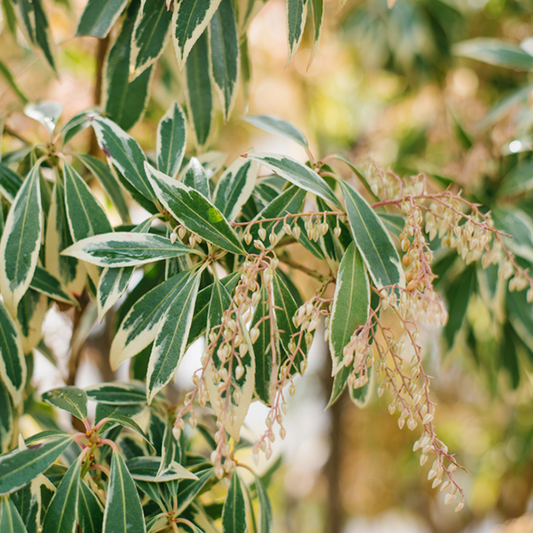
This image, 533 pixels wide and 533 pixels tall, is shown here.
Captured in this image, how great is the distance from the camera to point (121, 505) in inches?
16.0

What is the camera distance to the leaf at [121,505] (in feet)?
1.31

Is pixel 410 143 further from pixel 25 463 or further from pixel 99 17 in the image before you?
pixel 25 463

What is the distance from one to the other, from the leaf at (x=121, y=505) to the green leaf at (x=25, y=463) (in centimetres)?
6

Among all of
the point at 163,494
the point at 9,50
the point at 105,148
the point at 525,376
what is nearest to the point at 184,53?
the point at 105,148

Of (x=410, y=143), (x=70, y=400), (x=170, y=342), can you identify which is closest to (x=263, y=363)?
(x=170, y=342)

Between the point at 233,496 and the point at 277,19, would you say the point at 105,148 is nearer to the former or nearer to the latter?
the point at 233,496

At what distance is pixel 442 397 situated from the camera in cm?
190

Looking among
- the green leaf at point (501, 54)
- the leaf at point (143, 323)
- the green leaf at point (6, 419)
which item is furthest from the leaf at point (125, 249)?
the green leaf at point (501, 54)

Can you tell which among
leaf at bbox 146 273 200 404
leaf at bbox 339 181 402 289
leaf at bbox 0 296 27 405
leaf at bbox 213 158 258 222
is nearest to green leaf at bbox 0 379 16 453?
leaf at bbox 0 296 27 405

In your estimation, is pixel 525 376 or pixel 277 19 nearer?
pixel 525 376

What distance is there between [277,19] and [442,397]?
65.4 inches

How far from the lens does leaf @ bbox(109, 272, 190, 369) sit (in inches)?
17.8

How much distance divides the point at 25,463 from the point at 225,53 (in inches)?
19.8

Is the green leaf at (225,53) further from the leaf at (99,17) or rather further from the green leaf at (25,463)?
the green leaf at (25,463)
